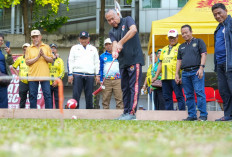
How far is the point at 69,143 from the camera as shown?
219 cm

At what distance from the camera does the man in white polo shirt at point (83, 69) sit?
756 centimetres

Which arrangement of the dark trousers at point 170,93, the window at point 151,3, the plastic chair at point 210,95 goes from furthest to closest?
the window at point 151,3, the plastic chair at point 210,95, the dark trousers at point 170,93

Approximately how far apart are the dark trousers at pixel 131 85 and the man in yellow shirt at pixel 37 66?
Result: 79.0 inches

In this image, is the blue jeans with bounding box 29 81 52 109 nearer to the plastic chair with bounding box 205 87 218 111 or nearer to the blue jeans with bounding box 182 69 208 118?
the blue jeans with bounding box 182 69 208 118

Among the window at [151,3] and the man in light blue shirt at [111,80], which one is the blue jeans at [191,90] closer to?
the man in light blue shirt at [111,80]

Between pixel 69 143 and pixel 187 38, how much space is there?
187 inches

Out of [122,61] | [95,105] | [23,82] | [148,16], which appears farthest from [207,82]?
[122,61]

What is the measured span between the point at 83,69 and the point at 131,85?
191cm

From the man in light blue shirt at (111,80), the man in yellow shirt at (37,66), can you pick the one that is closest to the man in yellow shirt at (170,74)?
the man in light blue shirt at (111,80)

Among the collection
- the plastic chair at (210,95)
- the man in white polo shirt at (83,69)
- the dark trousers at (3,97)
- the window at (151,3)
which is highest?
the window at (151,3)

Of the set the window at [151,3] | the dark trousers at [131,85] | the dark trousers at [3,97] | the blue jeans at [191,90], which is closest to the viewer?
the dark trousers at [131,85]

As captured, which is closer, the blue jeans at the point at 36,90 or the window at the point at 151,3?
the blue jeans at the point at 36,90

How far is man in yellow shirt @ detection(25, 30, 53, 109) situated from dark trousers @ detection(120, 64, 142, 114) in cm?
201

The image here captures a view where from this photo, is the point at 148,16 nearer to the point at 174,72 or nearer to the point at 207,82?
the point at 207,82
